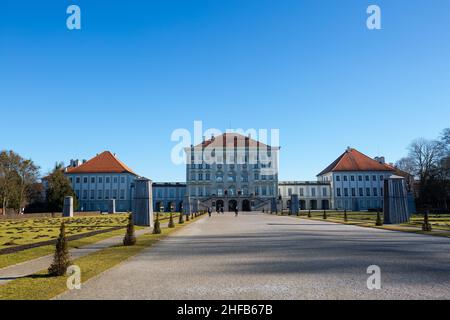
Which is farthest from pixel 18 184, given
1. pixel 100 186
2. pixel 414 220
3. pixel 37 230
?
pixel 414 220

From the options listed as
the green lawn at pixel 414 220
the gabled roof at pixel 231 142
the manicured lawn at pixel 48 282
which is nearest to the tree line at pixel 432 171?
the green lawn at pixel 414 220

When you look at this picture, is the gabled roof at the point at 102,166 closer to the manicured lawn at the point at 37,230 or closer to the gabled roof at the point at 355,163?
the gabled roof at the point at 355,163

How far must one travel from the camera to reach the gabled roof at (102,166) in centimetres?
8106

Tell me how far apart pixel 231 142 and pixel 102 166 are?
28.2 meters

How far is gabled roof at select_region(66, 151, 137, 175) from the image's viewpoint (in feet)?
266

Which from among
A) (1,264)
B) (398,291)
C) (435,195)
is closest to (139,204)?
(1,264)

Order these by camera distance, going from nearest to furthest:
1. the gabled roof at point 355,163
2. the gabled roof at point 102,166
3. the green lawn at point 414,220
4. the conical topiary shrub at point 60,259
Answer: the conical topiary shrub at point 60,259, the green lawn at point 414,220, the gabled roof at point 355,163, the gabled roof at point 102,166

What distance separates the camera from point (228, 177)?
8075 cm

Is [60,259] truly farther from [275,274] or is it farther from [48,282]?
[275,274]

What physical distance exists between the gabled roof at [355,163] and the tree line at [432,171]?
1800cm

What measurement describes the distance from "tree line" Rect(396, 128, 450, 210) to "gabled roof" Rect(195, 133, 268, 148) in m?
30.3

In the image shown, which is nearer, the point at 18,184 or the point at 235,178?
the point at 18,184

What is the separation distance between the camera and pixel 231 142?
3172 inches
